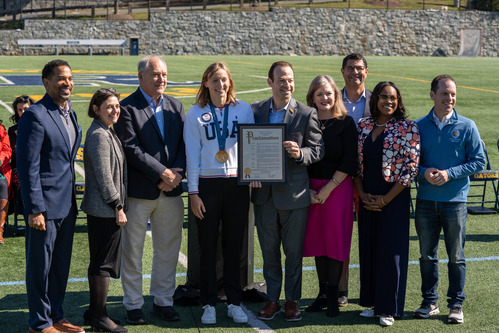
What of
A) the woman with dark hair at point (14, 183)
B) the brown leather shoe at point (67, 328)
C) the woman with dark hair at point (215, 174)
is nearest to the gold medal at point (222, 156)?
the woman with dark hair at point (215, 174)

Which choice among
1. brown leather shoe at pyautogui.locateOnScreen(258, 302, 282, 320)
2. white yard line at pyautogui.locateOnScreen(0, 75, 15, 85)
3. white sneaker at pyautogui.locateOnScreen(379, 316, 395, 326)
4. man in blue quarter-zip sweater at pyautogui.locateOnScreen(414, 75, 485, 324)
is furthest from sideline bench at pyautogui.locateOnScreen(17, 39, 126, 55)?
white sneaker at pyautogui.locateOnScreen(379, 316, 395, 326)

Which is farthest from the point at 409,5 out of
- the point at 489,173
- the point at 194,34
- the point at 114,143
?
the point at 114,143

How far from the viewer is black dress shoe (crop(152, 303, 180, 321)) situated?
5566mm

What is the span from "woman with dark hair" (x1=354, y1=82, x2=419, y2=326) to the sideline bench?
45.5 meters

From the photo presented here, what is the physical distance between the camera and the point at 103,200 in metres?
5.23

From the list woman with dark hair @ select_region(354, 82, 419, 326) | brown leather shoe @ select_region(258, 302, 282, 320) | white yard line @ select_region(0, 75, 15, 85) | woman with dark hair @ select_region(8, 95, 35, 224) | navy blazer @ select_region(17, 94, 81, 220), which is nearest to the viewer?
navy blazer @ select_region(17, 94, 81, 220)

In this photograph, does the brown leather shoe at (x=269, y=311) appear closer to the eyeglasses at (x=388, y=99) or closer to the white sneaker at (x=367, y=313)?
the white sneaker at (x=367, y=313)

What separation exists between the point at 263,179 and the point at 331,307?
45.8 inches

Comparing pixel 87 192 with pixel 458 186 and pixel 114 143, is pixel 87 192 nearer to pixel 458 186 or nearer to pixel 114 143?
pixel 114 143

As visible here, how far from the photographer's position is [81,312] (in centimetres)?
571

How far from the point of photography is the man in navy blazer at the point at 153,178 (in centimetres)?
547

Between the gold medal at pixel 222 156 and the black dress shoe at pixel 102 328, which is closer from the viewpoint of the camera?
the black dress shoe at pixel 102 328

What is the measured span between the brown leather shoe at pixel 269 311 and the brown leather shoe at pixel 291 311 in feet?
0.28

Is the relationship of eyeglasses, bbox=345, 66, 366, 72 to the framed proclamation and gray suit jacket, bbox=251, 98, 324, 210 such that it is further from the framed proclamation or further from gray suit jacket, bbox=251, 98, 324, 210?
the framed proclamation
